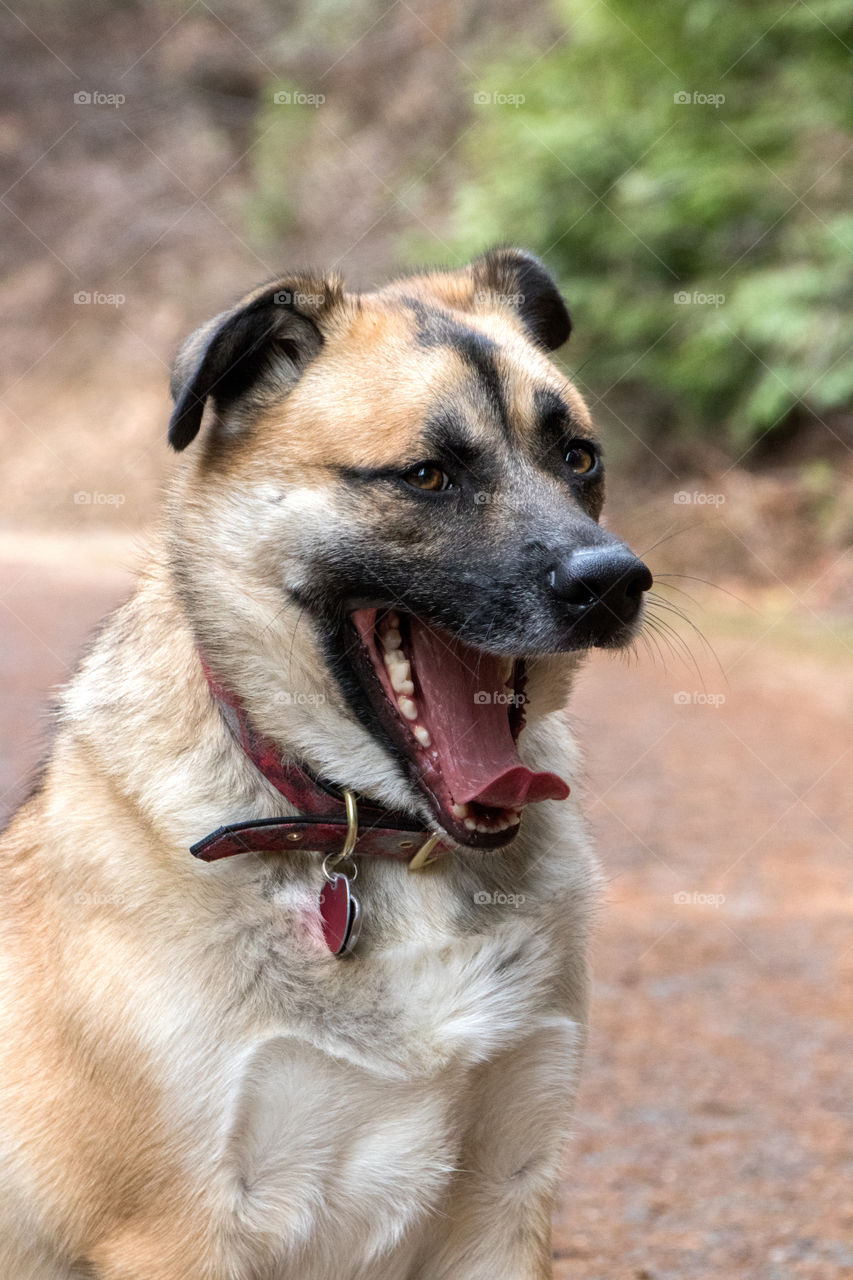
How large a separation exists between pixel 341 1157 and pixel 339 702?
82 centimetres

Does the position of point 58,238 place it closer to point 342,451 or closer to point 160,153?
point 160,153

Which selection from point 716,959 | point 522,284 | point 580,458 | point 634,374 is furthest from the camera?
point 634,374

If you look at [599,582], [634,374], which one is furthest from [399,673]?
[634,374]

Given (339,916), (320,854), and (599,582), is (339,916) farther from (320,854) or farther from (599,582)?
(599,582)

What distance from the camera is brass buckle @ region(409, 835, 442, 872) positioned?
266 centimetres

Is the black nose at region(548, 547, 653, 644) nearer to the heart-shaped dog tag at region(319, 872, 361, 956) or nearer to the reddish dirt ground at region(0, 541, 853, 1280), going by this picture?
the heart-shaped dog tag at region(319, 872, 361, 956)

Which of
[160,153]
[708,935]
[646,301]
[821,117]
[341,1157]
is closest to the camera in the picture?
[341,1157]

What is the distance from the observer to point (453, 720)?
2.67 m

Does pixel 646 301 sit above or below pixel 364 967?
below

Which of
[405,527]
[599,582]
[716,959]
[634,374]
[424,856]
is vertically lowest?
[716,959]

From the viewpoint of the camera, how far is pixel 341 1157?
8.17 feet

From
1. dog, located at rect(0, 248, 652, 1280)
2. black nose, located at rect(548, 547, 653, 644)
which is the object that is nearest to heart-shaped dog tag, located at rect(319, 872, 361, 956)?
dog, located at rect(0, 248, 652, 1280)

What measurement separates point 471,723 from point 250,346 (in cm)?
85

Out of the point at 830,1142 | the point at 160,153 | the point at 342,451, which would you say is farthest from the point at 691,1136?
the point at 160,153
